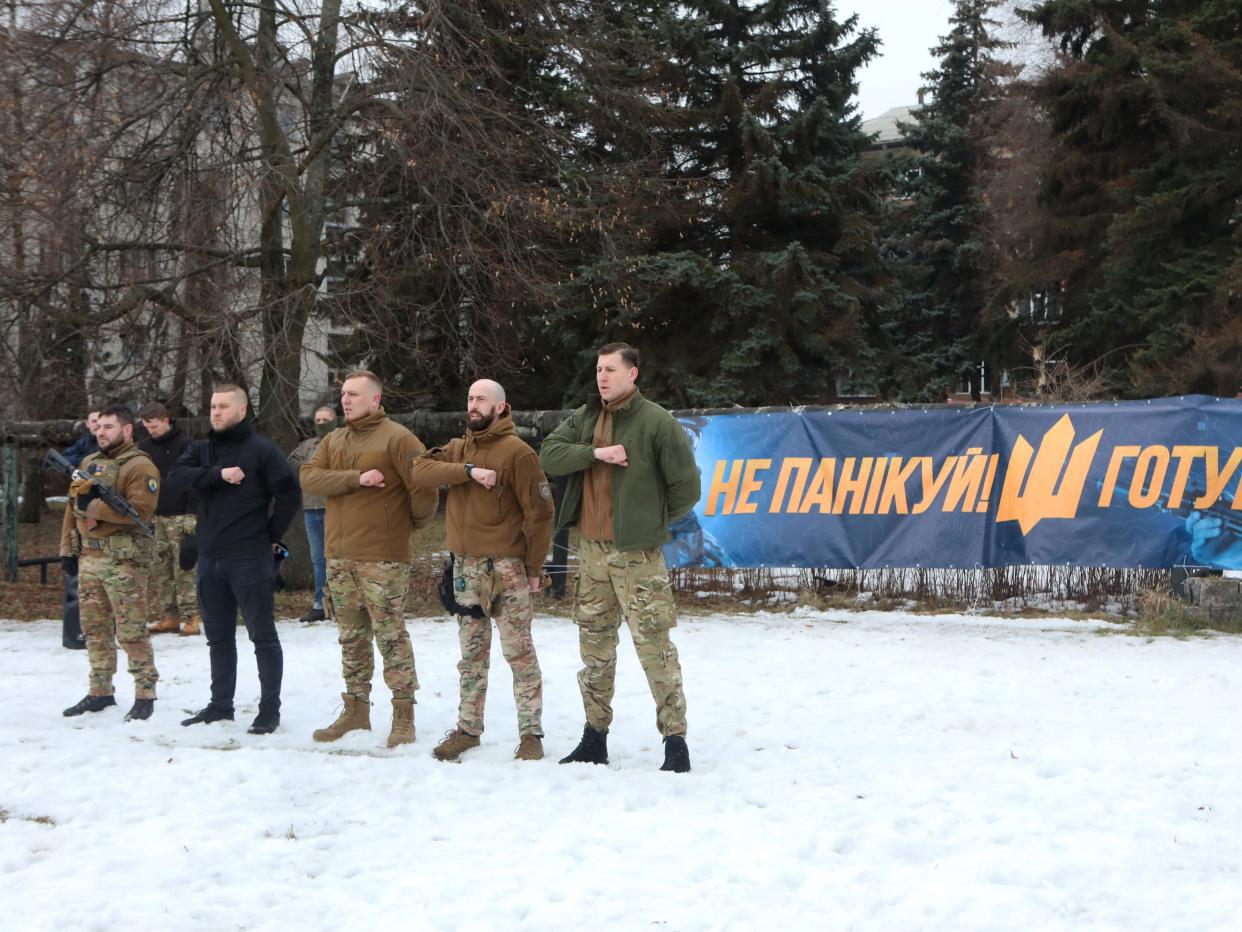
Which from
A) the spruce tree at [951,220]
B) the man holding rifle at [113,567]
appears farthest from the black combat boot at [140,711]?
the spruce tree at [951,220]

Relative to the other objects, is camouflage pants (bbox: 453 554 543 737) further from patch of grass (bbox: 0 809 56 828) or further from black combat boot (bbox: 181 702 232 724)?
A: patch of grass (bbox: 0 809 56 828)

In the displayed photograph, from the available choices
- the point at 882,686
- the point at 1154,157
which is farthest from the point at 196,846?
the point at 1154,157

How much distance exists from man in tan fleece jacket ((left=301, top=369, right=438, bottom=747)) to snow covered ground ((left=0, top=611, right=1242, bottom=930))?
289 mm

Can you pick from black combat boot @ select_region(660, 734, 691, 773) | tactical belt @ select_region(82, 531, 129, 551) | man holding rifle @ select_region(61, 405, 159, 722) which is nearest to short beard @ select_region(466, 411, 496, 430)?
black combat boot @ select_region(660, 734, 691, 773)

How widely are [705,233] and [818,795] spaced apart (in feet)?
59.3

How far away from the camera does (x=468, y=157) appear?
513 inches

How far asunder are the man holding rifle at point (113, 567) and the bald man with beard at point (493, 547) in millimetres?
2079

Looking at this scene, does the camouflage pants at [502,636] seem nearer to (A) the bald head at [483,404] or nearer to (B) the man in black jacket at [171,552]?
(A) the bald head at [483,404]

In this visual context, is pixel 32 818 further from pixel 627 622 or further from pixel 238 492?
pixel 627 622

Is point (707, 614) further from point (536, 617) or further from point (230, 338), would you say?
point (230, 338)

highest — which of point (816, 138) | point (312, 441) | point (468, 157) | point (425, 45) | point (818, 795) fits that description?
point (816, 138)

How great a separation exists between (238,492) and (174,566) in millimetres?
3924

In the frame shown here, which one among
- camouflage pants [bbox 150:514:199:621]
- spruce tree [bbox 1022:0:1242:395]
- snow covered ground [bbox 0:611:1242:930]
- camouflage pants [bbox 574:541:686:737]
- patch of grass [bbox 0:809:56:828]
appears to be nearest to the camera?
snow covered ground [bbox 0:611:1242:930]

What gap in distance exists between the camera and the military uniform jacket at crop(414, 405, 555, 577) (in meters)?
6.02
